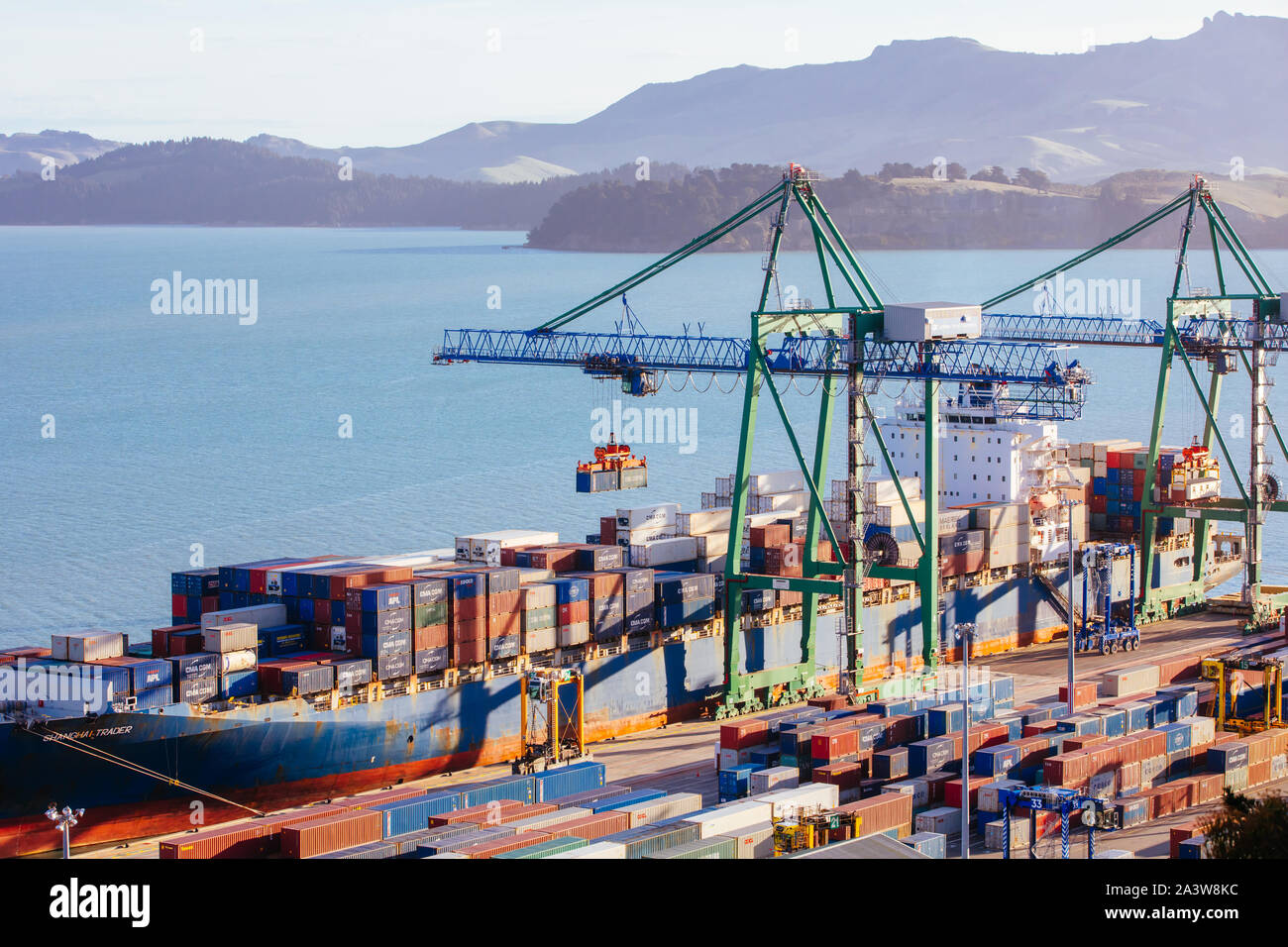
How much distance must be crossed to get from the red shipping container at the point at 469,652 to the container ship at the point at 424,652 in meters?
0.08

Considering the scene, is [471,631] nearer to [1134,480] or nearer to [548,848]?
[548,848]

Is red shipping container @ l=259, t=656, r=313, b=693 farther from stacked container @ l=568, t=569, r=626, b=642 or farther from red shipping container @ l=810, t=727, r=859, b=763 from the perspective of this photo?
red shipping container @ l=810, t=727, r=859, b=763

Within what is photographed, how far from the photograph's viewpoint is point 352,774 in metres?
39.2

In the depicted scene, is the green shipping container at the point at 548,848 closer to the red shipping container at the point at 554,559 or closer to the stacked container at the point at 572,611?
the stacked container at the point at 572,611

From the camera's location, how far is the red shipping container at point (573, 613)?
4359cm

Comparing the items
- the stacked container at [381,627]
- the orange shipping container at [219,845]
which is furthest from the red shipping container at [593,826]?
the stacked container at [381,627]

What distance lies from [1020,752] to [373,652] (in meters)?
14.7

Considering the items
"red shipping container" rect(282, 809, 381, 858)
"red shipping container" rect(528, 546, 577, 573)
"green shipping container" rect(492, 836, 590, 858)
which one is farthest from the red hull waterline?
"green shipping container" rect(492, 836, 590, 858)

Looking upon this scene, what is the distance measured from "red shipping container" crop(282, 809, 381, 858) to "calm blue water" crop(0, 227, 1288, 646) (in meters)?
32.7

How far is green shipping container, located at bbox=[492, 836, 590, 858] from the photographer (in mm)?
26688

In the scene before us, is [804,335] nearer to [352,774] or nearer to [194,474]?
[352,774]

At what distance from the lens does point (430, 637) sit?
40.6m

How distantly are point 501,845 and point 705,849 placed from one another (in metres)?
3.45
